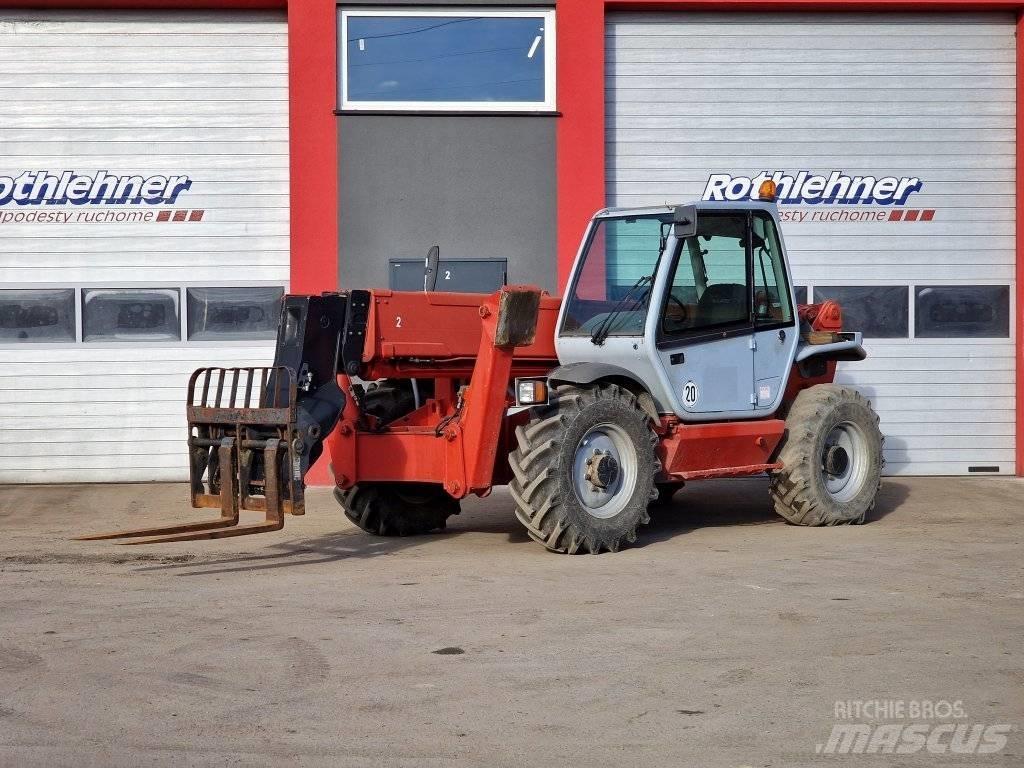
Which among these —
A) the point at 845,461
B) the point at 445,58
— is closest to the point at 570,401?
the point at 845,461

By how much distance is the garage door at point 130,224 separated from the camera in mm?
14469

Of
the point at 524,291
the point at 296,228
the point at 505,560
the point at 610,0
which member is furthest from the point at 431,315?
the point at 610,0

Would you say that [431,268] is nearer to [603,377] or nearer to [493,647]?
[603,377]

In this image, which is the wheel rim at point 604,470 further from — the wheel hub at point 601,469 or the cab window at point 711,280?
the cab window at point 711,280

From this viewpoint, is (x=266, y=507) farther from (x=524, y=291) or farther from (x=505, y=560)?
(x=524, y=291)

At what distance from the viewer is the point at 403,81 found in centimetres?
1438

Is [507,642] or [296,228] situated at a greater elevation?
[296,228]

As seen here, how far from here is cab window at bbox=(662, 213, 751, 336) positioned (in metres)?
9.83

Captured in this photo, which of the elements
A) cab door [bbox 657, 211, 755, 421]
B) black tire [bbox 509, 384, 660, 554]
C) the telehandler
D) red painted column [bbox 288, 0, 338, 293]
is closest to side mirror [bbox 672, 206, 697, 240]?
the telehandler

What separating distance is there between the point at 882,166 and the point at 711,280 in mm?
5730

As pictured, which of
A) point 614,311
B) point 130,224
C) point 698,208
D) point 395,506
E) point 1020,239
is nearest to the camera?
point 614,311

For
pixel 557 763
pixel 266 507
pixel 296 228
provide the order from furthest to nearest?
pixel 296 228 < pixel 266 507 < pixel 557 763

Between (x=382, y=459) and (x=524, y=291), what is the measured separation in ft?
5.15

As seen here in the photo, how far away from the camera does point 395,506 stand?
1034cm
